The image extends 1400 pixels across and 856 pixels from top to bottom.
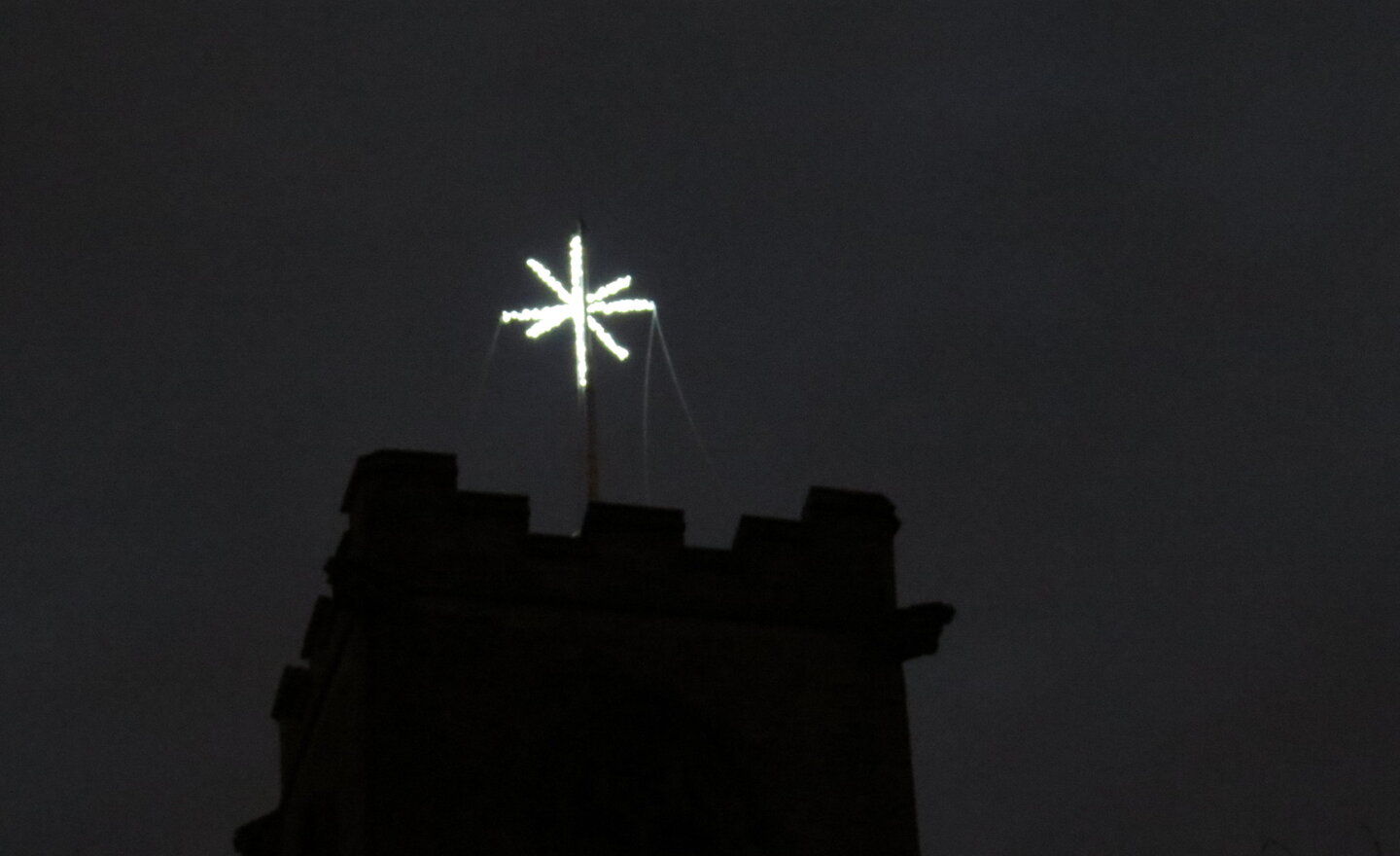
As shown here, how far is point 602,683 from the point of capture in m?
29.1

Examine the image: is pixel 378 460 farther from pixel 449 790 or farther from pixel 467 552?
pixel 449 790

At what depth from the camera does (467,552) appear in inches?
1164

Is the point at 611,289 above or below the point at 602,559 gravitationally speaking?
above

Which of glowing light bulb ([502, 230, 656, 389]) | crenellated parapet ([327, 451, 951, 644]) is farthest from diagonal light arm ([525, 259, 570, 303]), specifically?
crenellated parapet ([327, 451, 951, 644])

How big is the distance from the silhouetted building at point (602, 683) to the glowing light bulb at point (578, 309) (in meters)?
3.53

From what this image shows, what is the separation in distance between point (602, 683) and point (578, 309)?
5.67 metres

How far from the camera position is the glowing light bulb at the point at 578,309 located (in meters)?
33.3

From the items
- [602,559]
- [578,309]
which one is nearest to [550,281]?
[578,309]

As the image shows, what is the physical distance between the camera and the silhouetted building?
28.2m

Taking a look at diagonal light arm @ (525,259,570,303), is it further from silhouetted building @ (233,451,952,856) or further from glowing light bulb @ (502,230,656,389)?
silhouetted building @ (233,451,952,856)

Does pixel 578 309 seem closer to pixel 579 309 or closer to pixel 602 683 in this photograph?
pixel 579 309

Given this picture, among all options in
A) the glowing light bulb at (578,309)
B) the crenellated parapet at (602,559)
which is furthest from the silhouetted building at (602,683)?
the glowing light bulb at (578,309)

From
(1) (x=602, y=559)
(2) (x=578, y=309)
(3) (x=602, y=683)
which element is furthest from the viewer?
(2) (x=578, y=309)

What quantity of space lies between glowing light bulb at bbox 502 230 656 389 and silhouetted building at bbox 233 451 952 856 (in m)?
3.53
